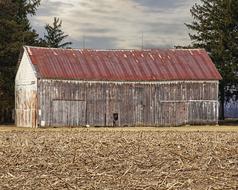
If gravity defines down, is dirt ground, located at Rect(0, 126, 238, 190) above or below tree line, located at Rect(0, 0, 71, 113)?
below

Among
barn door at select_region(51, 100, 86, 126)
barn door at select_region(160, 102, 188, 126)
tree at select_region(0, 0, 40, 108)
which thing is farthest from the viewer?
tree at select_region(0, 0, 40, 108)

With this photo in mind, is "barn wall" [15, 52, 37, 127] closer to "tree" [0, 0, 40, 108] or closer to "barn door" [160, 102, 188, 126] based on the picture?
"tree" [0, 0, 40, 108]

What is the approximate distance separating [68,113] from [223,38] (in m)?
23.3

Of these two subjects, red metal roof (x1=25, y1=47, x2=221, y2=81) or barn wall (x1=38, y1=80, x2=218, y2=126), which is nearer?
barn wall (x1=38, y1=80, x2=218, y2=126)

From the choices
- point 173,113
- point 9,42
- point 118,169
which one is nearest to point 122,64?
point 173,113

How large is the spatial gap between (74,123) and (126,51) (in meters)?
9.93

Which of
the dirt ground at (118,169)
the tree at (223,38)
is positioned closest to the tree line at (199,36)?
the tree at (223,38)

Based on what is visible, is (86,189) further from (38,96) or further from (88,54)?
(88,54)

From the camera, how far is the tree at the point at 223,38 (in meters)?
65.1

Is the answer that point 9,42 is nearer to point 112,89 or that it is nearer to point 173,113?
point 112,89

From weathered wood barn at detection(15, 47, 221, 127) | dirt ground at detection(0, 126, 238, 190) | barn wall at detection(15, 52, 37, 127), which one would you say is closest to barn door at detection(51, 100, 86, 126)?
weathered wood barn at detection(15, 47, 221, 127)

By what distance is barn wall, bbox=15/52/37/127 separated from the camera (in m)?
52.2

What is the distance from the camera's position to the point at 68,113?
51.6m

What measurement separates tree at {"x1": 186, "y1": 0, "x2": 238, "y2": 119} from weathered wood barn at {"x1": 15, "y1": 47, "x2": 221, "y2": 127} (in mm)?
8521
